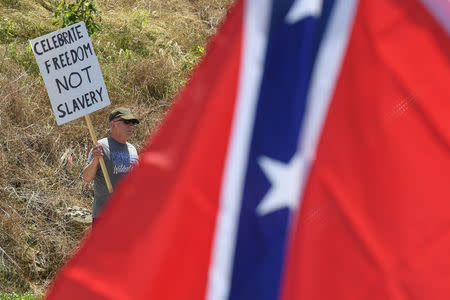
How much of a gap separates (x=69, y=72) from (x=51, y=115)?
4.11m

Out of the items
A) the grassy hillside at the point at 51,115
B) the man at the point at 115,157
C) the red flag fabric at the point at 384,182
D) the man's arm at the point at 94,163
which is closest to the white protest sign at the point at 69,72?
the man at the point at 115,157

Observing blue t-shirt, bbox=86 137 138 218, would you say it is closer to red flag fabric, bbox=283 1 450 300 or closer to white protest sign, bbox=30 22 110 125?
white protest sign, bbox=30 22 110 125

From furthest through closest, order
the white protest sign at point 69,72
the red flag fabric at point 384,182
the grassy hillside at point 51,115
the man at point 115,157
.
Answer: the grassy hillside at point 51,115, the white protest sign at point 69,72, the man at point 115,157, the red flag fabric at point 384,182

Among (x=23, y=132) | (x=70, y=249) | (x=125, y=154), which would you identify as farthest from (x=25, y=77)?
(x=125, y=154)

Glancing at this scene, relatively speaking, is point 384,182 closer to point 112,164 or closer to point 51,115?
point 112,164

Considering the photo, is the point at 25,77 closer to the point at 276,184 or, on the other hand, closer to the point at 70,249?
the point at 70,249

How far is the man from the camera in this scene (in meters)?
6.07

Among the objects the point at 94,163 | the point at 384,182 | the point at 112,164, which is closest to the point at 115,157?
the point at 112,164

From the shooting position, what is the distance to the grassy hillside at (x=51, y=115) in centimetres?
864

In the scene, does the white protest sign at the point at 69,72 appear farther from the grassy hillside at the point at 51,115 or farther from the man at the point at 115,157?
the grassy hillside at the point at 51,115

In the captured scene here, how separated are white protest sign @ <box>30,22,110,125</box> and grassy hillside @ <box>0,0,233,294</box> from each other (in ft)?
8.42

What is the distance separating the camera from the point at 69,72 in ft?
21.1

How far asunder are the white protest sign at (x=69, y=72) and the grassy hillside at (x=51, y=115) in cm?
257

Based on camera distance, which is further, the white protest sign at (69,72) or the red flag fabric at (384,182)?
the white protest sign at (69,72)
